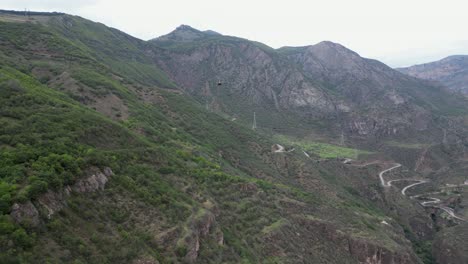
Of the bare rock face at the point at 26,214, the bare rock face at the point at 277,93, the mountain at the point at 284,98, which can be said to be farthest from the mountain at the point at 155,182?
the bare rock face at the point at 277,93

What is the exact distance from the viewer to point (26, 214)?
23.5m

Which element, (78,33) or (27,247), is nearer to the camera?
(27,247)

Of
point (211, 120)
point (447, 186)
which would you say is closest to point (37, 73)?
point (211, 120)

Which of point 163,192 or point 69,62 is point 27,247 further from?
point 69,62

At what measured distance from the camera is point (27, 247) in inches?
872

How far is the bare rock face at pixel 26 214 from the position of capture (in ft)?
75.3

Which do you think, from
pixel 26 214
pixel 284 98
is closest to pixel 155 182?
pixel 26 214

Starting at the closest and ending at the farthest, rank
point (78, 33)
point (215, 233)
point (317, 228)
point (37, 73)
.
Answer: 1. point (215, 233)
2. point (317, 228)
3. point (37, 73)
4. point (78, 33)

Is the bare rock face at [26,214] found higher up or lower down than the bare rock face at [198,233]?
higher up

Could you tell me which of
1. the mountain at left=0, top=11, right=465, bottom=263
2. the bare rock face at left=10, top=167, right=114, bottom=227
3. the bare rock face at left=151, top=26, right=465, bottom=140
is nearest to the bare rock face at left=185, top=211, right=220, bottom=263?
the mountain at left=0, top=11, right=465, bottom=263

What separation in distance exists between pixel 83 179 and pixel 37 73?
143 feet

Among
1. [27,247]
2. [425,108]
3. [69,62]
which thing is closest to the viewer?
[27,247]

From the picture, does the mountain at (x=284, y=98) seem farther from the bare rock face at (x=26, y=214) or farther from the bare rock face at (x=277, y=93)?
the bare rock face at (x=26, y=214)

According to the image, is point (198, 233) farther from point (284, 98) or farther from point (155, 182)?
point (284, 98)
